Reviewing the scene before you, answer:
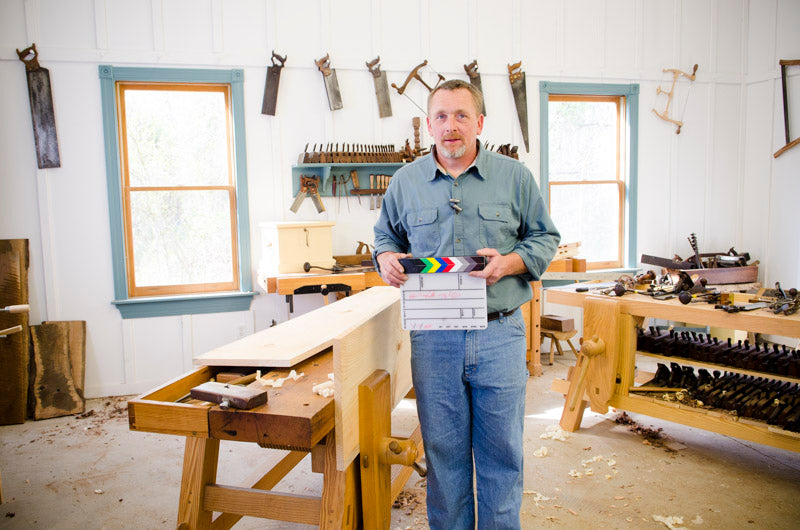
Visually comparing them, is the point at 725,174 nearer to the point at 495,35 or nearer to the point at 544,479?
the point at 495,35

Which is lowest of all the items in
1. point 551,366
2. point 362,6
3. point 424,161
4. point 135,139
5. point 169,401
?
point 551,366

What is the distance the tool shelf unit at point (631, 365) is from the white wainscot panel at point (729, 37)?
3.92 meters

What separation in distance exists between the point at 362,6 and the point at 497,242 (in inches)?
Result: 152

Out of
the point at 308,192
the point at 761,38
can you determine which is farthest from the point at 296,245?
the point at 761,38

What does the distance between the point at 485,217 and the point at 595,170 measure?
431 centimetres

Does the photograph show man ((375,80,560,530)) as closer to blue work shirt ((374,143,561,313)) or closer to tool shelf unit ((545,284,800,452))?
blue work shirt ((374,143,561,313))

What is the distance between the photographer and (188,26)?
15.5 ft

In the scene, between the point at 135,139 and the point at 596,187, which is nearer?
the point at 135,139

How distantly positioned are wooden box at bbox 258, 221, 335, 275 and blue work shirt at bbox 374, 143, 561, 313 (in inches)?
92.6

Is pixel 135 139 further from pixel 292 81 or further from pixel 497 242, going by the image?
pixel 497 242

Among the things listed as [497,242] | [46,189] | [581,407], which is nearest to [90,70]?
[46,189]

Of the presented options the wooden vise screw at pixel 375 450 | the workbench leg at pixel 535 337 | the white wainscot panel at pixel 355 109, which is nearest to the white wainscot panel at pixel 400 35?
the white wainscot panel at pixel 355 109

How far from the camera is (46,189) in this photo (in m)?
4.54

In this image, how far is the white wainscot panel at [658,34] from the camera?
5727 mm
